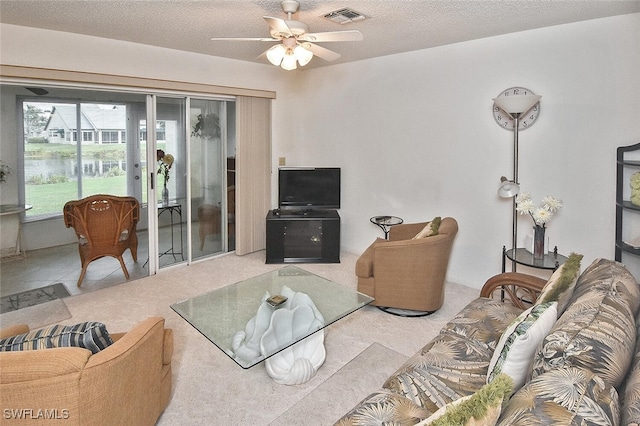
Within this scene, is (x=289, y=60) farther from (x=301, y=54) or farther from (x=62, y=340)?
(x=62, y=340)

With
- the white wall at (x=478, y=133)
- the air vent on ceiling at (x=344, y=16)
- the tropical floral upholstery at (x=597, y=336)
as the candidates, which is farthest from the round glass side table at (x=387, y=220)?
the tropical floral upholstery at (x=597, y=336)

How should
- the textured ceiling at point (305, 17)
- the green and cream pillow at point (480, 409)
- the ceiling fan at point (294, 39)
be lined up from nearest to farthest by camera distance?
1. the green and cream pillow at point (480, 409)
2. the ceiling fan at point (294, 39)
3. the textured ceiling at point (305, 17)

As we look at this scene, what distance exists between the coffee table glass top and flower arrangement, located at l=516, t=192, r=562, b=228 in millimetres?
1587

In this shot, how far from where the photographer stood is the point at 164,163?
4.63 meters

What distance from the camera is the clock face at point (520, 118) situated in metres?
3.57

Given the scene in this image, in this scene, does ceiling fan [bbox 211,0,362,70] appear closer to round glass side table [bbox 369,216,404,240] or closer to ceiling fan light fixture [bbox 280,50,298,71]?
ceiling fan light fixture [bbox 280,50,298,71]

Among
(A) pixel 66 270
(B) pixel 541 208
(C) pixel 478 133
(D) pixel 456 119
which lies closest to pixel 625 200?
(B) pixel 541 208

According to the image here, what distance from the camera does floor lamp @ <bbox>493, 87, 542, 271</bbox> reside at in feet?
10.8

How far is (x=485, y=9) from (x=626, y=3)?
0.95 metres

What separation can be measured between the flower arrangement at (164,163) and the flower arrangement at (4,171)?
2.36 m

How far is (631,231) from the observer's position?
3129mm

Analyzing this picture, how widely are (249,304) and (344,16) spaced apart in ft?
7.52

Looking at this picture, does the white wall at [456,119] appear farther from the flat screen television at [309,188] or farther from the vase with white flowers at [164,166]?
the vase with white flowers at [164,166]

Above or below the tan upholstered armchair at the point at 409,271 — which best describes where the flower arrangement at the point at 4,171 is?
above
